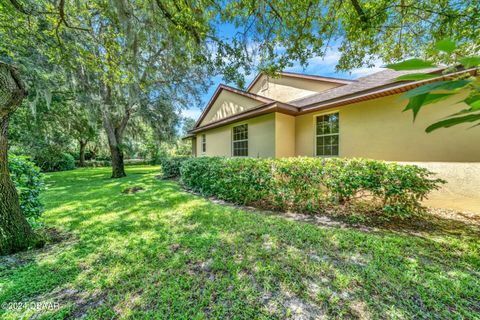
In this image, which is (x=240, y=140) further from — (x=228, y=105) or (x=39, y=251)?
(x=39, y=251)

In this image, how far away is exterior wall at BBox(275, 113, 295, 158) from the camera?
764cm

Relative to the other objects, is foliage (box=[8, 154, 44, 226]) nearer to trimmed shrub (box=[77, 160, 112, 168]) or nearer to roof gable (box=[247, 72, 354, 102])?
roof gable (box=[247, 72, 354, 102])

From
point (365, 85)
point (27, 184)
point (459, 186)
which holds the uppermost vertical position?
point (365, 85)

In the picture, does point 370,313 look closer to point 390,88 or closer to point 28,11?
point 390,88

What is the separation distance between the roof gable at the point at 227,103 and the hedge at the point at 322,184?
3.48m

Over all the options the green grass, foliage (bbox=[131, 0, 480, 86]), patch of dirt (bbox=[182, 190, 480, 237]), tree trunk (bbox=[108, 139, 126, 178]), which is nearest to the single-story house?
patch of dirt (bbox=[182, 190, 480, 237])

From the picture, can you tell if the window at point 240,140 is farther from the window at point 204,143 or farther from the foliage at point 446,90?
the foliage at point 446,90

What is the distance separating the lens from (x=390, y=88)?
17.4 ft

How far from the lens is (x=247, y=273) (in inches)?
101

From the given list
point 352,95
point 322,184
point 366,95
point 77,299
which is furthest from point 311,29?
point 77,299

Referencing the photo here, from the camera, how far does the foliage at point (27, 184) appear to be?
3403 mm

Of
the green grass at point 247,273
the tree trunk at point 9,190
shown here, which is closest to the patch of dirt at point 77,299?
the green grass at point 247,273

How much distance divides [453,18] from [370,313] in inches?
207

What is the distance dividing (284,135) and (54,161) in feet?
44.6
